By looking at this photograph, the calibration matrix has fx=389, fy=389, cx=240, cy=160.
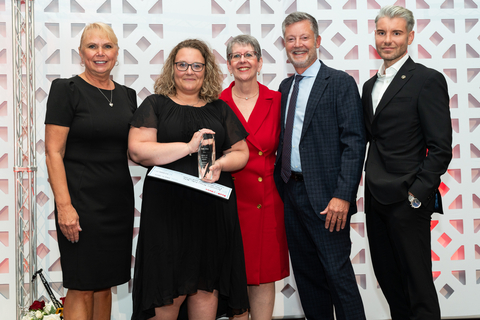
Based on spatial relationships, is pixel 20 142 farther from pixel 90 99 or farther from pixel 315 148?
pixel 315 148

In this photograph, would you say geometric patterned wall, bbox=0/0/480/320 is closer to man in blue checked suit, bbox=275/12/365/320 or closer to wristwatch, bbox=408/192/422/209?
man in blue checked suit, bbox=275/12/365/320

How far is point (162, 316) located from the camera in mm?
1910

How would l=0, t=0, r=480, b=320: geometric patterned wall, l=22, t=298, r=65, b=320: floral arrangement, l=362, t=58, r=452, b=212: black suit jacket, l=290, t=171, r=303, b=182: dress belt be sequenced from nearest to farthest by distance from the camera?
1. l=362, t=58, r=452, b=212: black suit jacket
2. l=290, t=171, r=303, b=182: dress belt
3. l=22, t=298, r=65, b=320: floral arrangement
4. l=0, t=0, r=480, b=320: geometric patterned wall

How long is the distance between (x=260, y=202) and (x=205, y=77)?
30.2 inches

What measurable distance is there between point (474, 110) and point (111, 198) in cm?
286

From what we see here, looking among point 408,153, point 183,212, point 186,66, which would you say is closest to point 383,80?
point 408,153

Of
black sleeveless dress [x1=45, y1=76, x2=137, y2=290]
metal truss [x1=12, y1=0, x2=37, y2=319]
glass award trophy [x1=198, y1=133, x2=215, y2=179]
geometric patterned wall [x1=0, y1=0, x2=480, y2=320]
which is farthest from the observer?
geometric patterned wall [x1=0, y1=0, x2=480, y2=320]

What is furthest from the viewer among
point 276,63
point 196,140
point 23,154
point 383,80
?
point 276,63

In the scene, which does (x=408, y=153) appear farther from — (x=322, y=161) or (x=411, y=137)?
(x=322, y=161)

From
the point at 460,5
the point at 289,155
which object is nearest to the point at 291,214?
the point at 289,155

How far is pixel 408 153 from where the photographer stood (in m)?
1.96

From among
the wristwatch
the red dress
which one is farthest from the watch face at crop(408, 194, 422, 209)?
the red dress

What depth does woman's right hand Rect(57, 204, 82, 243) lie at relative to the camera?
1956mm

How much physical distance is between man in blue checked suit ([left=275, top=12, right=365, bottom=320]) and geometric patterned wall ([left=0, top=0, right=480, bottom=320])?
892 mm
